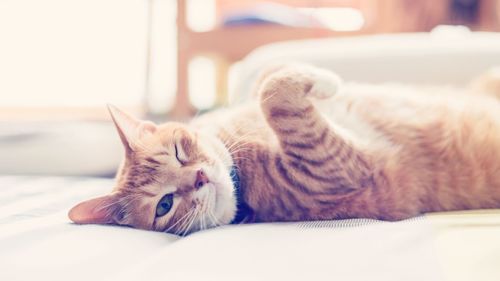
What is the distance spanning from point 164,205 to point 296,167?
307 millimetres

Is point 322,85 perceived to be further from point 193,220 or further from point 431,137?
point 193,220

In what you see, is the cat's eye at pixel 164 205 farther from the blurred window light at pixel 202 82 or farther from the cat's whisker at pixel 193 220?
the blurred window light at pixel 202 82

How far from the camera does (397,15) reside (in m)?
3.30

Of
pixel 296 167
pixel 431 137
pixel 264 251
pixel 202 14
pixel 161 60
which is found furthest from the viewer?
pixel 161 60

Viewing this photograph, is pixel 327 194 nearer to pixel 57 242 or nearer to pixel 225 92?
pixel 57 242

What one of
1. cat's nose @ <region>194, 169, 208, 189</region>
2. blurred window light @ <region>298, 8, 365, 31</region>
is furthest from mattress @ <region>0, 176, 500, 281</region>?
blurred window light @ <region>298, 8, 365, 31</region>

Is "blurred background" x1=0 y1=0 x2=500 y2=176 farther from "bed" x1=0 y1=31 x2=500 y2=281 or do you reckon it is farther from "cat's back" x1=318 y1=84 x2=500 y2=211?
"bed" x1=0 y1=31 x2=500 y2=281

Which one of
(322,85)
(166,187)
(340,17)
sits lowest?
(166,187)

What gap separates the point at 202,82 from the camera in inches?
144

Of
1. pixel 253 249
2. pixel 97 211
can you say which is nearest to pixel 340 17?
pixel 97 211

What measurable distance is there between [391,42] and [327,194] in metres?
0.98

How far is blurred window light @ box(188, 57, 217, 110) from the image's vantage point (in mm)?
3555

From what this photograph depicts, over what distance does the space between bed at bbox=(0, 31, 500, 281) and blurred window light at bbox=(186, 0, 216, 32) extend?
7.80ft

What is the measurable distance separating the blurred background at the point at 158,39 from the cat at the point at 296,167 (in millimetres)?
1833
